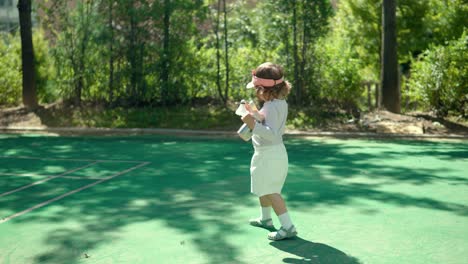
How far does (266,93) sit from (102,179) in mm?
4282

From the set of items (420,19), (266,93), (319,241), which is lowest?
(319,241)

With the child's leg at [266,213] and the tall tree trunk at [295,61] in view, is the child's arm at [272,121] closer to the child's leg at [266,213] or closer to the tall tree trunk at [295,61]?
the child's leg at [266,213]

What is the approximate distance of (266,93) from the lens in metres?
6.44

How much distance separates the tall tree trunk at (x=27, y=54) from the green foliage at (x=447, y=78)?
10.9 m

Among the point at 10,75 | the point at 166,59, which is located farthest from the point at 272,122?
the point at 10,75

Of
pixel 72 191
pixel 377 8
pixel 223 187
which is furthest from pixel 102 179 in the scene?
pixel 377 8

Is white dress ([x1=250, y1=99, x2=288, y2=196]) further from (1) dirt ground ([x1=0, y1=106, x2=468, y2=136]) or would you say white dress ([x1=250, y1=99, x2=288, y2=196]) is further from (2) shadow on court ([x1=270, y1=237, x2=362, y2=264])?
(1) dirt ground ([x1=0, y1=106, x2=468, y2=136])

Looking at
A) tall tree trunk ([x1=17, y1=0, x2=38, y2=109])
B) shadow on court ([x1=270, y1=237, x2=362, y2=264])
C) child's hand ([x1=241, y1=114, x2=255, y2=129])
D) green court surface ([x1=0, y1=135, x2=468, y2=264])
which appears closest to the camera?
shadow on court ([x1=270, y1=237, x2=362, y2=264])

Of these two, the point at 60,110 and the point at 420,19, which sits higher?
the point at 420,19

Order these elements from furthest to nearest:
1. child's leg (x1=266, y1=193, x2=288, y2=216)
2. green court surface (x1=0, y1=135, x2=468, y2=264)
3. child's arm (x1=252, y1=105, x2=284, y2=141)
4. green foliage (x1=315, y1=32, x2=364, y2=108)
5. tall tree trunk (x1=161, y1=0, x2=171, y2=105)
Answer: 1. green foliage (x1=315, y1=32, x2=364, y2=108)
2. tall tree trunk (x1=161, y1=0, x2=171, y2=105)
3. child's leg (x1=266, y1=193, x2=288, y2=216)
4. child's arm (x1=252, y1=105, x2=284, y2=141)
5. green court surface (x1=0, y1=135, x2=468, y2=264)

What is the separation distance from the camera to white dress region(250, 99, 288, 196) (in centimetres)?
639

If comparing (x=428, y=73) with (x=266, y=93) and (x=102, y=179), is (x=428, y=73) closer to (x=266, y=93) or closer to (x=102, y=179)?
(x=102, y=179)

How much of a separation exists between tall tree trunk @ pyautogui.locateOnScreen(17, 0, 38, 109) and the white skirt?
14.2 m

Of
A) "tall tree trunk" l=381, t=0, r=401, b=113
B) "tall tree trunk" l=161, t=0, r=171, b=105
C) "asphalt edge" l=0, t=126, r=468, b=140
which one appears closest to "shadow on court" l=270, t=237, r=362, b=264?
"asphalt edge" l=0, t=126, r=468, b=140
